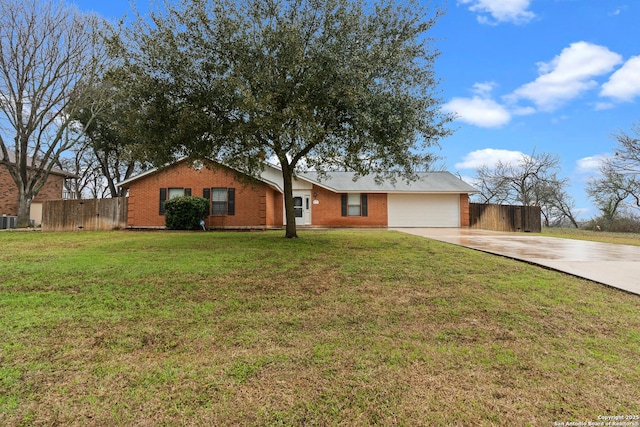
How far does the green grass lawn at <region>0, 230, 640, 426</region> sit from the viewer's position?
2.17 meters

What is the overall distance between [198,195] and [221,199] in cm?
119

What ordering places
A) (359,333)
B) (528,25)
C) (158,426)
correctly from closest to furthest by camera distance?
1. (158,426)
2. (359,333)
3. (528,25)

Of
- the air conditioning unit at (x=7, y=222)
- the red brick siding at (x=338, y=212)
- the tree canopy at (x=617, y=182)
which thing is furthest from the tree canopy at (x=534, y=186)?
the air conditioning unit at (x=7, y=222)

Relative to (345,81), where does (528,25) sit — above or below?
above

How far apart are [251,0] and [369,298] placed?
8.07m

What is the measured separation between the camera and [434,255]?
7.41m

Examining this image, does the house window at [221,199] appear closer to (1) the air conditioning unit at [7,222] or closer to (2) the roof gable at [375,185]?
(2) the roof gable at [375,185]

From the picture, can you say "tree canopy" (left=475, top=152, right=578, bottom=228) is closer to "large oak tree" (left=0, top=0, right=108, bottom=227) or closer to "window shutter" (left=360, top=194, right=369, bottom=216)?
"window shutter" (left=360, top=194, right=369, bottom=216)

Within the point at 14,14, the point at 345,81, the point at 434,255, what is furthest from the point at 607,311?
the point at 14,14

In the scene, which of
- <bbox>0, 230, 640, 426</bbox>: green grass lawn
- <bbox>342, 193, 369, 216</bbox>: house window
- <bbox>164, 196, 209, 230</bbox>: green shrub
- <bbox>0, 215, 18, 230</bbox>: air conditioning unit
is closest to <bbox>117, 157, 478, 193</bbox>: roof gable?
<bbox>342, 193, 369, 216</bbox>: house window

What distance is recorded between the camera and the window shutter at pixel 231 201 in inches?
693

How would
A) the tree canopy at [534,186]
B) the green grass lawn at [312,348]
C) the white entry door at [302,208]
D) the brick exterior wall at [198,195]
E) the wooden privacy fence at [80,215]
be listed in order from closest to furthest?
the green grass lawn at [312,348] → the wooden privacy fence at [80,215] → the brick exterior wall at [198,195] → the white entry door at [302,208] → the tree canopy at [534,186]

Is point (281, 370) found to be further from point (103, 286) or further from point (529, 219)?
point (529, 219)

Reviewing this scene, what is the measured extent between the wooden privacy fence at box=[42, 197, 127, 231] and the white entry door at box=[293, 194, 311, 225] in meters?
9.48
